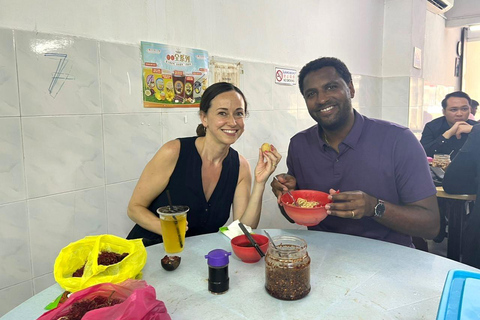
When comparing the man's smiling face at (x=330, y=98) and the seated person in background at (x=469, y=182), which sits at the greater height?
the man's smiling face at (x=330, y=98)

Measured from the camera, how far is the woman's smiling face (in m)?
1.87

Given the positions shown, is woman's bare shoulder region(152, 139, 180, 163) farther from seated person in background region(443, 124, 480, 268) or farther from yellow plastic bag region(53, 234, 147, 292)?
seated person in background region(443, 124, 480, 268)

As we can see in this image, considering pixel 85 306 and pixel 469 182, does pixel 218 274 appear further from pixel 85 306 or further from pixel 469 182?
pixel 469 182

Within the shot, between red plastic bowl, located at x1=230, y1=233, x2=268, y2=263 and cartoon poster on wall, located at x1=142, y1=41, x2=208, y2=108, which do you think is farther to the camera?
cartoon poster on wall, located at x1=142, y1=41, x2=208, y2=108

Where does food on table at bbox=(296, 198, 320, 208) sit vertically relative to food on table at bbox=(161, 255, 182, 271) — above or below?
above

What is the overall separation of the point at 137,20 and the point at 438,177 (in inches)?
103


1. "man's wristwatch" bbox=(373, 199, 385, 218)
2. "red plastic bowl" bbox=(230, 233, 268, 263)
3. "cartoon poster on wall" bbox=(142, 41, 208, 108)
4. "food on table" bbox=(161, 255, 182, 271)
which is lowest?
"food on table" bbox=(161, 255, 182, 271)

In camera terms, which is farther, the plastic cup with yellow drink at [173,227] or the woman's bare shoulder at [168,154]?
the woman's bare shoulder at [168,154]

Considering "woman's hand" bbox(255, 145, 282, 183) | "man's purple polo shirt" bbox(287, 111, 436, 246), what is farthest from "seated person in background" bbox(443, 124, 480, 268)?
"woman's hand" bbox(255, 145, 282, 183)

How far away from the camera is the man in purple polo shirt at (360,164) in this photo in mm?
1618

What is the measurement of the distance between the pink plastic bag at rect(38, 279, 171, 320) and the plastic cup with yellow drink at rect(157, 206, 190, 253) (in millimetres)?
413

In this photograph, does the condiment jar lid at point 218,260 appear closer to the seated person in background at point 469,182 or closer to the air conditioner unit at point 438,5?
the seated person in background at point 469,182

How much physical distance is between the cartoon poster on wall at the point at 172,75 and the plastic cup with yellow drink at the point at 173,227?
1043mm

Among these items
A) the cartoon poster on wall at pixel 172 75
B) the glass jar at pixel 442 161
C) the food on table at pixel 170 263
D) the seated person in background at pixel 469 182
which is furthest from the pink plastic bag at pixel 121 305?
the glass jar at pixel 442 161
